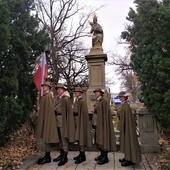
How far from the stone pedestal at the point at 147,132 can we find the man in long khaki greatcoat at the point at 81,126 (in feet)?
6.20

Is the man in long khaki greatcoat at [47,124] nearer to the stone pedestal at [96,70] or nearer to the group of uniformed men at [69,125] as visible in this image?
the group of uniformed men at [69,125]

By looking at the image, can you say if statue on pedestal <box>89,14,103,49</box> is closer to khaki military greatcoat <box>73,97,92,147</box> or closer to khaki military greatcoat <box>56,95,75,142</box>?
khaki military greatcoat <box>73,97,92,147</box>

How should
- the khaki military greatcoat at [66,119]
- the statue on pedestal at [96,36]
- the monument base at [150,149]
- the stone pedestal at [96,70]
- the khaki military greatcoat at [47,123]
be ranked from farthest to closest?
the statue on pedestal at [96,36]
the stone pedestal at [96,70]
the monument base at [150,149]
the khaki military greatcoat at [66,119]
the khaki military greatcoat at [47,123]

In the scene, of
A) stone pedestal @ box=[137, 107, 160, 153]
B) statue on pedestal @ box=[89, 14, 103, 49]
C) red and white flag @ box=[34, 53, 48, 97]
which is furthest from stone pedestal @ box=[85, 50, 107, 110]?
stone pedestal @ box=[137, 107, 160, 153]

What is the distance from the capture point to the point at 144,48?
21.1ft

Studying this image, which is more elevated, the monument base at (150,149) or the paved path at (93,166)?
the monument base at (150,149)

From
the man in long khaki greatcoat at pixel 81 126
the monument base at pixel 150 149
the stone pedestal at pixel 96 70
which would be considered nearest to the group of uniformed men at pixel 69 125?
the man in long khaki greatcoat at pixel 81 126

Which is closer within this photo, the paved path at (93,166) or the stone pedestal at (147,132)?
the paved path at (93,166)

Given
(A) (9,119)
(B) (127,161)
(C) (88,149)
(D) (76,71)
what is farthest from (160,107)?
(D) (76,71)

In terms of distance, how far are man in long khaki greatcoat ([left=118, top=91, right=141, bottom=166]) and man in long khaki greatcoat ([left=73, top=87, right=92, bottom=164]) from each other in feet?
3.10

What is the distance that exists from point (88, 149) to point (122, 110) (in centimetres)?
233

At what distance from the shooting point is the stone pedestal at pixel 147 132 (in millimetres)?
7152

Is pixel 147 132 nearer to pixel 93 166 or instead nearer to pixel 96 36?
pixel 93 166

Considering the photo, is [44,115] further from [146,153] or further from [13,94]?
[146,153]
